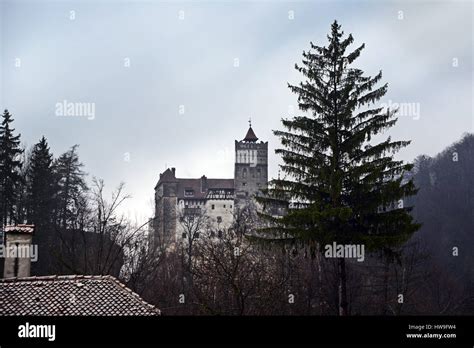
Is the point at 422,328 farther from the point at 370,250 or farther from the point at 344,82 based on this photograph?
the point at 344,82

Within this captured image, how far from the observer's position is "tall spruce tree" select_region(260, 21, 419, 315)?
17.8m

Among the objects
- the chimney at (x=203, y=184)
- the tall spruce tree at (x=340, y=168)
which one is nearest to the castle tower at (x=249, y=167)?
the chimney at (x=203, y=184)

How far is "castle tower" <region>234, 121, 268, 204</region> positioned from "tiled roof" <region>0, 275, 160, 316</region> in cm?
6159

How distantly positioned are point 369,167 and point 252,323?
8.63 m

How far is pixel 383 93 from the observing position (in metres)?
19.1

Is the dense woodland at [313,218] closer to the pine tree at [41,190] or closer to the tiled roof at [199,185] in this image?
the pine tree at [41,190]

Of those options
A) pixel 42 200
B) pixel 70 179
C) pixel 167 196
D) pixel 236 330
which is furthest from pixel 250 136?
pixel 236 330

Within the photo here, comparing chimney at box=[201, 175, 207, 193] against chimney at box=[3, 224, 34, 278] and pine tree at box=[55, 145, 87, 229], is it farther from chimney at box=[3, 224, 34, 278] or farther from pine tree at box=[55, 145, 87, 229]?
chimney at box=[3, 224, 34, 278]

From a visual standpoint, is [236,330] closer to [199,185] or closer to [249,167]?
[199,185]

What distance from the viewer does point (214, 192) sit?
76562 millimetres

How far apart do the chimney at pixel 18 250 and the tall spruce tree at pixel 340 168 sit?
763 centimetres

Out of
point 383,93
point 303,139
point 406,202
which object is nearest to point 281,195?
point 303,139

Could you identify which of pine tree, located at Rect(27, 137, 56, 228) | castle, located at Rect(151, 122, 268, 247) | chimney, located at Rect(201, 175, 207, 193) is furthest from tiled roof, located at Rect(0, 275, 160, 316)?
chimney, located at Rect(201, 175, 207, 193)

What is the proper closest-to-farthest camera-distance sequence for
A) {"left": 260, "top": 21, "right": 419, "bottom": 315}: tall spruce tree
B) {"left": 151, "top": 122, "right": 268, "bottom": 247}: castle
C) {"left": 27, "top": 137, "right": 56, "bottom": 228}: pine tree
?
{"left": 260, "top": 21, "right": 419, "bottom": 315}: tall spruce tree
{"left": 27, "top": 137, "right": 56, "bottom": 228}: pine tree
{"left": 151, "top": 122, "right": 268, "bottom": 247}: castle
